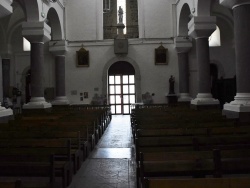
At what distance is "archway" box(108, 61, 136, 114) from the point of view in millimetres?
18156

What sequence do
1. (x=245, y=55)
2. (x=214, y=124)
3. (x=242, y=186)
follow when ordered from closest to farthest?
1. (x=242, y=186)
2. (x=214, y=124)
3. (x=245, y=55)

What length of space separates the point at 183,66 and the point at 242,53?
9.41 metres

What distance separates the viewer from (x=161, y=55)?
17391 mm

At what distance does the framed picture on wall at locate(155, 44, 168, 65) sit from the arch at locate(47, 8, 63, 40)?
5.45m

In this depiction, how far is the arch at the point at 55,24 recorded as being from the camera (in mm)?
15125

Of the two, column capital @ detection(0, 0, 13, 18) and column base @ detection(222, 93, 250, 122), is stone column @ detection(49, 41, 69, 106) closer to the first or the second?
column capital @ detection(0, 0, 13, 18)

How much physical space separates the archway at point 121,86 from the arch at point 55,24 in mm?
3689

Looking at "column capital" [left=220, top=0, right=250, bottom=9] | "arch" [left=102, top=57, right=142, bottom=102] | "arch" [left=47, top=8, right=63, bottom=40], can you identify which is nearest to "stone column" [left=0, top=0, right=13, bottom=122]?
"column capital" [left=220, top=0, right=250, bottom=9]

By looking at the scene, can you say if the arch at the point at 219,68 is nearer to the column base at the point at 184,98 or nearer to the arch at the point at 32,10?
the column base at the point at 184,98

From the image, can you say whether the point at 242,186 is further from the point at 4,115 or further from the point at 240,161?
the point at 4,115

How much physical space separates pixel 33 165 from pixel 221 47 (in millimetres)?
16272

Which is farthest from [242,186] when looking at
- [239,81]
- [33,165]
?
[239,81]

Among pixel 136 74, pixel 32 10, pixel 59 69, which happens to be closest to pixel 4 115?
pixel 32 10

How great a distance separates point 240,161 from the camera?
119 inches
